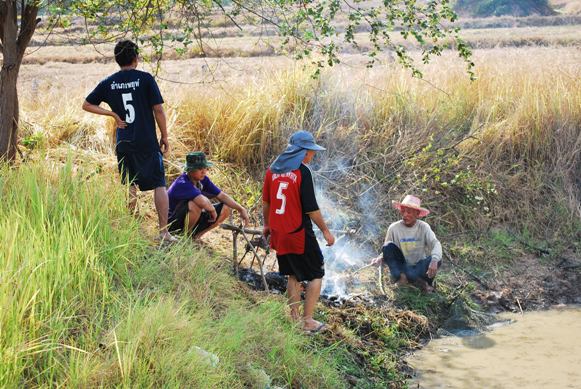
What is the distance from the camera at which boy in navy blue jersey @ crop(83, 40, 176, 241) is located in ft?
23.5

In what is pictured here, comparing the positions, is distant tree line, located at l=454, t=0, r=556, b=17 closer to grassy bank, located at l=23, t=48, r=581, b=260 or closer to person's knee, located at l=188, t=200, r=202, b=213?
grassy bank, located at l=23, t=48, r=581, b=260

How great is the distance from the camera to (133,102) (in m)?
7.18

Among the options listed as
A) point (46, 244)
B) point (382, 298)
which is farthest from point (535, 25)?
point (46, 244)

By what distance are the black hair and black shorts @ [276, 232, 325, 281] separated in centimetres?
205

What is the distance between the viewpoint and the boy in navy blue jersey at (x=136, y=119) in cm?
717

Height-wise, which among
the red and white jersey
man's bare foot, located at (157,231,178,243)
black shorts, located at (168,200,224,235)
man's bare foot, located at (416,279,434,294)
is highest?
the red and white jersey

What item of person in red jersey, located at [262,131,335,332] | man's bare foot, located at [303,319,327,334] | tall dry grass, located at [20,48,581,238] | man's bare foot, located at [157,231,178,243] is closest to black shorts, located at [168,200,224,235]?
man's bare foot, located at [157,231,178,243]

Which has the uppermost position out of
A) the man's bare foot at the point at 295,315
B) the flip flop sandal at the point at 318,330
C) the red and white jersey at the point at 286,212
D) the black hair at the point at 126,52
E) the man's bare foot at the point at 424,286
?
the black hair at the point at 126,52

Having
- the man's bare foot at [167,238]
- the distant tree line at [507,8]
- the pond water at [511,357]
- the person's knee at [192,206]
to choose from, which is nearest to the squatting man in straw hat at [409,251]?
the pond water at [511,357]

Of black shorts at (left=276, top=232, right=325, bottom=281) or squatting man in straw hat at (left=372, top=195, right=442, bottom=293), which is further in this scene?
squatting man in straw hat at (left=372, top=195, right=442, bottom=293)

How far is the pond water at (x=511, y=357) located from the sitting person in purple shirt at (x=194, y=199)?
205cm

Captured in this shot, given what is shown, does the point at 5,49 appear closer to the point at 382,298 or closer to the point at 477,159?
the point at 382,298

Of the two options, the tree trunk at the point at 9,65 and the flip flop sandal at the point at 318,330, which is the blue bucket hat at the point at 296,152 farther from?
the tree trunk at the point at 9,65

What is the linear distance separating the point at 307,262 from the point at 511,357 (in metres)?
2.12
